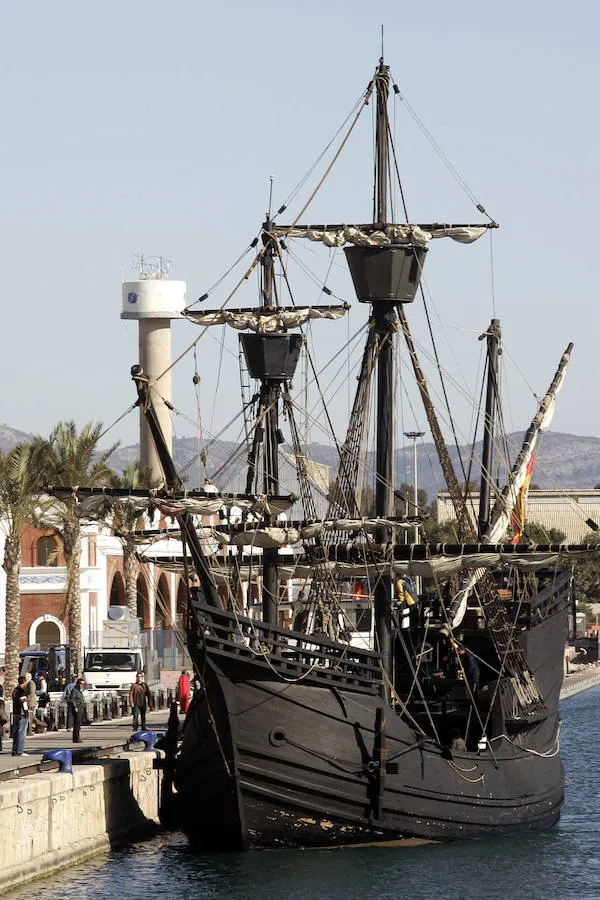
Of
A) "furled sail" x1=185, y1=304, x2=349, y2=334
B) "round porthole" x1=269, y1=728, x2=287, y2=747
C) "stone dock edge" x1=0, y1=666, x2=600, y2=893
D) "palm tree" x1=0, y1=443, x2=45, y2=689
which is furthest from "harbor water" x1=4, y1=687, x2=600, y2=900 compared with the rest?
"palm tree" x1=0, y1=443, x2=45, y2=689

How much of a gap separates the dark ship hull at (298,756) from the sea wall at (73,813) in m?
1.16

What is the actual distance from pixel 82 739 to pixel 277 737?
10.5 metres

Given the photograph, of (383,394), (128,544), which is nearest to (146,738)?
(383,394)

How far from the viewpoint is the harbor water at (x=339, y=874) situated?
84.7 feet

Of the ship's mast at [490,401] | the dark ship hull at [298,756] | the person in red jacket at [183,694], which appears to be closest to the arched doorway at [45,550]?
the ship's mast at [490,401]

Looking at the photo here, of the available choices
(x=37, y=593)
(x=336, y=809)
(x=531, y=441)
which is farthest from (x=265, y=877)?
(x=37, y=593)

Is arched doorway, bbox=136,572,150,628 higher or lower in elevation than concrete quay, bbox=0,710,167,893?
higher

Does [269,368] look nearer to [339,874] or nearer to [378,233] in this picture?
[378,233]

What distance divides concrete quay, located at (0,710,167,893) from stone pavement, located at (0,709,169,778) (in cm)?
5

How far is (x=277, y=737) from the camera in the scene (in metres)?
27.8

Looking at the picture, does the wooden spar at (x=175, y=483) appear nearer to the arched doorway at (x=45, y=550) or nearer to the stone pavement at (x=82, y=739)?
the stone pavement at (x=82, y=739)

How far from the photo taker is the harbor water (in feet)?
84.7

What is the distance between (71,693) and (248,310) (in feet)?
32.1

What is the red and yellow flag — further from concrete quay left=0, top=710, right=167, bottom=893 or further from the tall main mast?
concrete quay left=0, top=710, right=167, bottom=893
